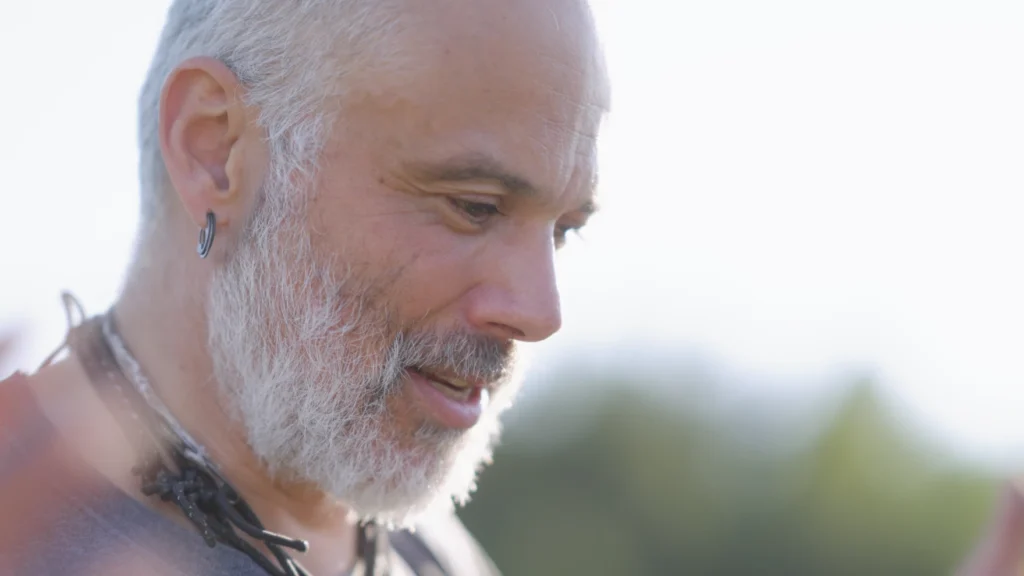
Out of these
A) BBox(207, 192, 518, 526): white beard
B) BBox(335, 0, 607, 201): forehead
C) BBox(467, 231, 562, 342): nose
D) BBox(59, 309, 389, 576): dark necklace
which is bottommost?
BBox(59, 309, 389, 576): dark necklace

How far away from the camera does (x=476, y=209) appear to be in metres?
2.40

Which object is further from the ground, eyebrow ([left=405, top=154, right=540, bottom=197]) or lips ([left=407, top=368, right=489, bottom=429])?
eyebrow ([left=405, top=154, right=540, bottom=197])

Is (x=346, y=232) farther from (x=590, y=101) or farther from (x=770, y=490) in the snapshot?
(x=770, y=490)

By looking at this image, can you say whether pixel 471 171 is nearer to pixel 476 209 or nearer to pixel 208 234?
pixel 476 209

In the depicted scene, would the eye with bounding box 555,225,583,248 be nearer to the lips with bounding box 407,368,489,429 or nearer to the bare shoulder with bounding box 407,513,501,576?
the lips with bounding box 407,368,489,429

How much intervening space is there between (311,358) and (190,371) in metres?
0.27

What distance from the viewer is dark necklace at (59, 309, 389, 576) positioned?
7.27 feet

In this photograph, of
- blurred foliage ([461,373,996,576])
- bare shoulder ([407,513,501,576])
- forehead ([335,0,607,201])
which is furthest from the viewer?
blurred foliage ([461,373,996,576])

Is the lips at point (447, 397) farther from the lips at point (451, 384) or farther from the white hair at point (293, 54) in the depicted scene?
the white hair at point (293, 54)

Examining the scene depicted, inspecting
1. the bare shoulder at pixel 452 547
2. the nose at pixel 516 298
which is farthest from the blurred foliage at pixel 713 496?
the nose at pixel 516 298

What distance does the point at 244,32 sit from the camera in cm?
247

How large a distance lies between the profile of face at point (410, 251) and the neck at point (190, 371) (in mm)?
41

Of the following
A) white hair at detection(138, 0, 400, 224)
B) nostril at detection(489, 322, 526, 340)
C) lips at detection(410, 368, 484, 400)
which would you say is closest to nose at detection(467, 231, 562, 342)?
nostril at detection(489, 322, 526, 340)

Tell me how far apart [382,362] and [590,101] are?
0.76m
